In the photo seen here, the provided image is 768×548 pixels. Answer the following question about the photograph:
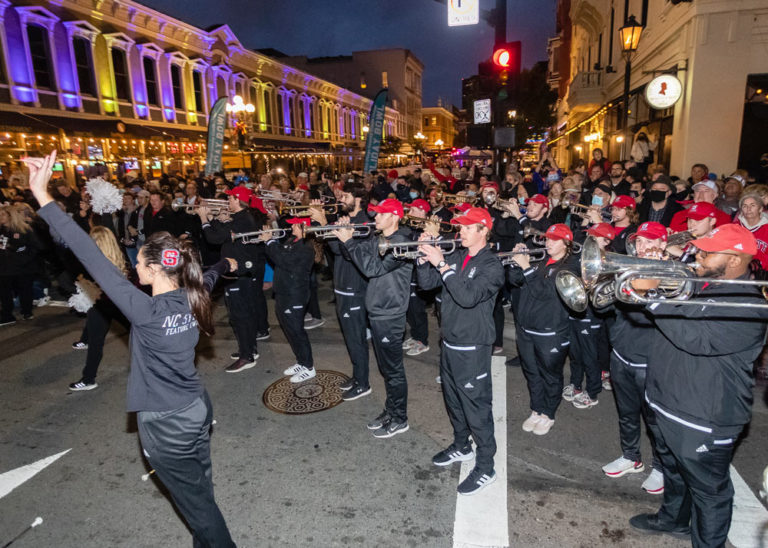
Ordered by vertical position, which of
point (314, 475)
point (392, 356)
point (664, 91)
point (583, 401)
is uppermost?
point (664, 91)

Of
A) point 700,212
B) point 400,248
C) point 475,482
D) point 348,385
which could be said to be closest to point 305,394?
point 348,385

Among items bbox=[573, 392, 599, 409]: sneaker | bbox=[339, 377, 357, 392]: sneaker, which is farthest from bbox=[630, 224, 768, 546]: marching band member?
bbox=[339, 377, 357, 392]: sneaker

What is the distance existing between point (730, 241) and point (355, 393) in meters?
3.96

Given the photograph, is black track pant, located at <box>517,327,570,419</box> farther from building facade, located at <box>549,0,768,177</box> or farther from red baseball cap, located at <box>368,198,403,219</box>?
building facade, located at <box>549,0,768,177</box>

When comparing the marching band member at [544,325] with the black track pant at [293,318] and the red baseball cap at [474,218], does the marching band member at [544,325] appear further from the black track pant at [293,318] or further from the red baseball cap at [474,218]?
the black track pant at [293,318]

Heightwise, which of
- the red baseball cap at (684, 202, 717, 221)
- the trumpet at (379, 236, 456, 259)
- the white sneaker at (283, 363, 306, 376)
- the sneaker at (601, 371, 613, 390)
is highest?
the red baseball cap at (684, 202, 717, 221)

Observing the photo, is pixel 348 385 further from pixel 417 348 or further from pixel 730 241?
pixel 730 241

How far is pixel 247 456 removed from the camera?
4.40 metres

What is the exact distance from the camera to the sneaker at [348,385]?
5.57m

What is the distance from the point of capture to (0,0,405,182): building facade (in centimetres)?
1881

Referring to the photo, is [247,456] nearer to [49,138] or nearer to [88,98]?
[49,138]

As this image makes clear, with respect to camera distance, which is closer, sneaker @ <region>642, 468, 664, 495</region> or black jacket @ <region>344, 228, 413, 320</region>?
sneaker @ <region>642, 468, 664, 495</region>

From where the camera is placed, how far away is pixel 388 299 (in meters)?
4.64

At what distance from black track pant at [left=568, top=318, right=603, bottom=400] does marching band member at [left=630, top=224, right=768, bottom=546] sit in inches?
81.5
